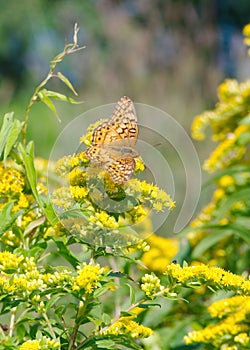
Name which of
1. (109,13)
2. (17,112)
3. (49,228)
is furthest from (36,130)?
(49,228)

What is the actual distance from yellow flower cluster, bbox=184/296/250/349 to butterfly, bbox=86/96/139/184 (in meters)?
0.51

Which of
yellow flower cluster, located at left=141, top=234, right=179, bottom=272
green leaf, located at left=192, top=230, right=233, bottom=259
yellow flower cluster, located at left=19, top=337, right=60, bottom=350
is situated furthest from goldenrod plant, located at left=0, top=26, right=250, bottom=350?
yellow flower cluster, located at left=141, top=234, right=179, bottom=272

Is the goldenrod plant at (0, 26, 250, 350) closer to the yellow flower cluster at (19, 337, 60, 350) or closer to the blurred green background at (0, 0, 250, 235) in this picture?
the yellow flower cluster at (19, 337, 60, 350)

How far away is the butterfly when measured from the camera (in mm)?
1334

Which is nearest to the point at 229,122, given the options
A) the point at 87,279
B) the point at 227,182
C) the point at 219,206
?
the point at 227,182

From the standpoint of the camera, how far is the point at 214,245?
8.75ft

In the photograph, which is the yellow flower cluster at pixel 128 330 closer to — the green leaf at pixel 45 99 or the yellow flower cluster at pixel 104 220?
the yellow flower cluster at pixel 104 220

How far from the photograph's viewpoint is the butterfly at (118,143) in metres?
1.33

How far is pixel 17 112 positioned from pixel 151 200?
11159mm

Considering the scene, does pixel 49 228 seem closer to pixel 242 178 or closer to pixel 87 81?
pixel 242 178

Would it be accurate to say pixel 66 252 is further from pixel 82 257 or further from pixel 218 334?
pixel 218 334

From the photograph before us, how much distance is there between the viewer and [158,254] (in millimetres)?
2779

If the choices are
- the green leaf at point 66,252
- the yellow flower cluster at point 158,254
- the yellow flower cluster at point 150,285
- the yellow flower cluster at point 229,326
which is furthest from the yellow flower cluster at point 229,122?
the yellow flower cluster at point 150,285

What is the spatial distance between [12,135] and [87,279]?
44 cm
